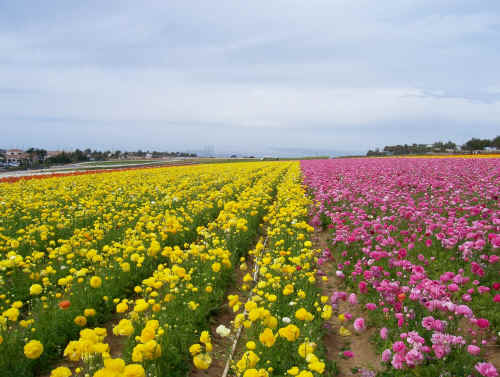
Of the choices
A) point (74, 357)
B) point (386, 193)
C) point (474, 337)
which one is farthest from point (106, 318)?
point (386, 193)

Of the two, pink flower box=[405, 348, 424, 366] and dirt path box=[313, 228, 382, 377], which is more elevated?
pink flower box=[405, 348, 424, 366]

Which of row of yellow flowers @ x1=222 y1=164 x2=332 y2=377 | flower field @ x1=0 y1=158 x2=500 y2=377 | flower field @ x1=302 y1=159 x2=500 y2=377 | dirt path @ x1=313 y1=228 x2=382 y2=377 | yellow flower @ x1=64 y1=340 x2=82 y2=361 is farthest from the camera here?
dirt path @ x1=313 y1=228 x2=382 y2=377

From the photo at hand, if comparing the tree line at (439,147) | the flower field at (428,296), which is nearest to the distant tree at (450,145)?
the tree line at (439,147)

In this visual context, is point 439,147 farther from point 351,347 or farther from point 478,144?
point 351,347

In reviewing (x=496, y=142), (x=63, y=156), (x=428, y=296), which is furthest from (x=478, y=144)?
(x=63, y=156)

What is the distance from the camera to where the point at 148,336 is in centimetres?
263

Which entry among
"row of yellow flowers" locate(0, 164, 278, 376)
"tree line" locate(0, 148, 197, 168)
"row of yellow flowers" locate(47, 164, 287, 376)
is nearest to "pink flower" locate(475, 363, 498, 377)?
"row of yellow flowers" locate(47, 164, 287, 376)

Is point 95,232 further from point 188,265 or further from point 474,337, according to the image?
point 474,337

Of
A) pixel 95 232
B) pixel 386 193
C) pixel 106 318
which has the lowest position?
pixel 106 318

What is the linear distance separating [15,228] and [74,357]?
24.0ft

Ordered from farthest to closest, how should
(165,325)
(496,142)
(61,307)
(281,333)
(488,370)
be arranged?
1. (496,142)
2. (61,307)
3. (165,325)
4. (281,333)
5. (488,370)

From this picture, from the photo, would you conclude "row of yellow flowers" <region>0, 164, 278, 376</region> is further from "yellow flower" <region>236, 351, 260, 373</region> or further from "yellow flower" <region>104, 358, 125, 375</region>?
"yellow flower" <region>236, 351, 260, 373</region>

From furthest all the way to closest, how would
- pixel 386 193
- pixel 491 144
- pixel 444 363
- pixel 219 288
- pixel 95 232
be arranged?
pixel 491 144, pixel 386 193, pixel 95 232, pixel 219 288, pixel 444 363

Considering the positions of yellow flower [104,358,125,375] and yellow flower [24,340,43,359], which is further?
yellow flower [24,340,43,359]
